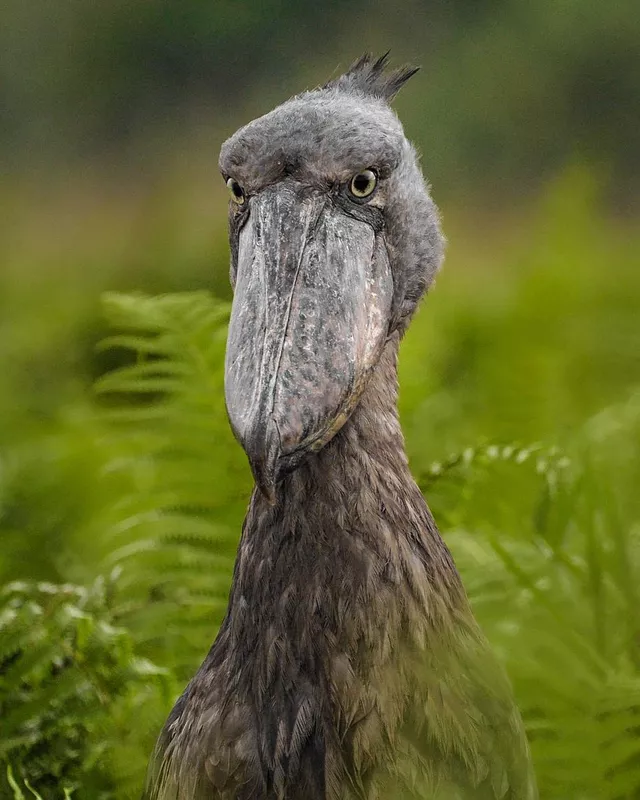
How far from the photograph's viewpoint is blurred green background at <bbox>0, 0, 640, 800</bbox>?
1802 millimetres

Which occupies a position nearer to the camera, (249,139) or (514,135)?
(249,139)

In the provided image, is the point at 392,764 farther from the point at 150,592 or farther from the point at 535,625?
the point at 150,592

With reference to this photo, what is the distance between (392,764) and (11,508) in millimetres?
1648

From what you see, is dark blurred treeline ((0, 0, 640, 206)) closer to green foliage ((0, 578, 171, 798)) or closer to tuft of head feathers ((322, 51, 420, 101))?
tuft of head feathers ((322, 51, 420, 101))

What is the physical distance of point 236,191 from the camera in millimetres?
1524

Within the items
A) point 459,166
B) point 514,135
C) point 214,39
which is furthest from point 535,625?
point 214,39

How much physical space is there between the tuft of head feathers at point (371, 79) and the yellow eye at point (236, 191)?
287 mm

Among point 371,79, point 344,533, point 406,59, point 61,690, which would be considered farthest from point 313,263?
point 406,59

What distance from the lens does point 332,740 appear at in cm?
142

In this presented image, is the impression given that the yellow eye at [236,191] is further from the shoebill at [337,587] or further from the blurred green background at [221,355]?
the blurred green background at [221,355]

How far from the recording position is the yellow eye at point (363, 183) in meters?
1.47

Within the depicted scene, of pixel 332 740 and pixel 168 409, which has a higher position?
pixel 168 409

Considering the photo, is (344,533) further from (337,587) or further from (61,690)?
(61,690)

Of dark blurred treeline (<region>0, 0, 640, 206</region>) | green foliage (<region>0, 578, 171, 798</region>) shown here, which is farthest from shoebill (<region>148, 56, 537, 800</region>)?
dark blurred treeline (<region>0, 0, 640, 206</region>)
